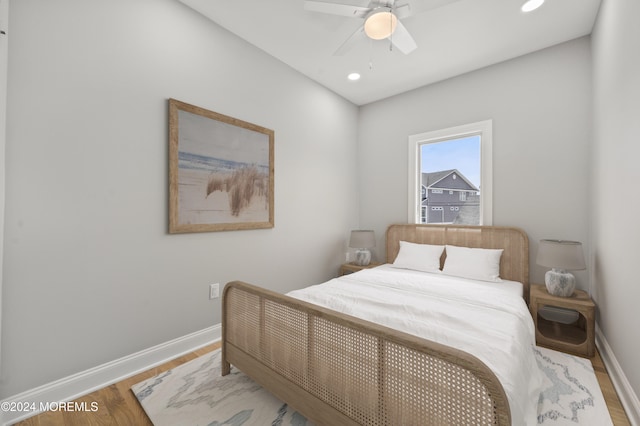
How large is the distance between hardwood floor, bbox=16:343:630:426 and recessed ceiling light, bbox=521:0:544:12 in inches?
111

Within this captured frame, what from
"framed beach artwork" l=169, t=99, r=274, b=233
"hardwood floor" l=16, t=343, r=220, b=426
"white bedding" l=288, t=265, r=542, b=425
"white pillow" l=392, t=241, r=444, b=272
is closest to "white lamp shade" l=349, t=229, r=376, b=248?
"white pillow" l=392, t=241, r=444, b=272

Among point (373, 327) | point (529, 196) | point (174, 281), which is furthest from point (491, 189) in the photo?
point (174, 281)

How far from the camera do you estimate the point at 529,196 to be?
287cm

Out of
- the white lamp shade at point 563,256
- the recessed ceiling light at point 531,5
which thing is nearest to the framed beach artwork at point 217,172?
the recessed ceiling light at point 531,5

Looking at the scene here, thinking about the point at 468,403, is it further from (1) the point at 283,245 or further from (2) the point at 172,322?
(1) the point at 283,245

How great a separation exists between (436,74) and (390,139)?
96cm

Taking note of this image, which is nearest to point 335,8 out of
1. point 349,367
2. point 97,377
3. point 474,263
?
point 349,367

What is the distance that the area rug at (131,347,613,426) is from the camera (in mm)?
1523

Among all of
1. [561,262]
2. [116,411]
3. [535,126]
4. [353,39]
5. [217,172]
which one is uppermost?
[353,39]

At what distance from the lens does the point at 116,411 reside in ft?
5.28

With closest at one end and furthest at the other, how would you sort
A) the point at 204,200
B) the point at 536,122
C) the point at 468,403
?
1. the point at 468,403
2. the point at 204,200
3. the point at 536,122

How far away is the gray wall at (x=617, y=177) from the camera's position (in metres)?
1.55

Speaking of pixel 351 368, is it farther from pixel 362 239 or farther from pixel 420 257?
pixel 362 239

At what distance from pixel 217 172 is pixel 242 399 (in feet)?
5.78
